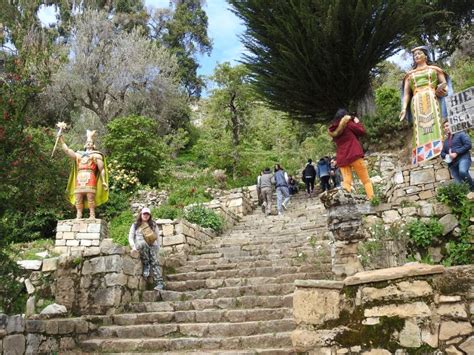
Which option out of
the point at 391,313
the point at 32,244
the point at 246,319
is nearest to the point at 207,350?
the point at 246,319

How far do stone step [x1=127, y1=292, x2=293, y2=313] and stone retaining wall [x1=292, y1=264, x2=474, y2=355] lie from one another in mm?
2800

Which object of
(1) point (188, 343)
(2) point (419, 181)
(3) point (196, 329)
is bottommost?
(1) point (188, 343)

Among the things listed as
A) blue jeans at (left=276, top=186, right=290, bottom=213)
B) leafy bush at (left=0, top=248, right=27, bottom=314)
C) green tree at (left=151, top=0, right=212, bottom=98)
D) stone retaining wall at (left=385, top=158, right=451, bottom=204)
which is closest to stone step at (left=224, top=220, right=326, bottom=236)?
blue jeans at (left=276, top=186, right=290, bottom=213)

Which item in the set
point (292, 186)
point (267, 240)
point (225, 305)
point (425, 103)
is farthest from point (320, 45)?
point (225, 305)

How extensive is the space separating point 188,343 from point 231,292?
5.31 feet

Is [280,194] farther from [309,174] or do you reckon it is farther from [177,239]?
[177,239]

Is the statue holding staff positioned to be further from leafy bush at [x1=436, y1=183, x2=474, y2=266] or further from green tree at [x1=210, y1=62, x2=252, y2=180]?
green tree at [x1=210, y1=62, x2=252, y2=180]

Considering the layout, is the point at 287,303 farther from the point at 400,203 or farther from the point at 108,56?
the point at 108,56

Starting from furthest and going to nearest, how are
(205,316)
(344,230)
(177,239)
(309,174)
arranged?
(309,174) → (177,239) → (205,316) → (344,230)

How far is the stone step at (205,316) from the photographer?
20.7 feet

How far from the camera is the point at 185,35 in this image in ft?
118

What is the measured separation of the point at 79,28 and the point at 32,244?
59.7ft

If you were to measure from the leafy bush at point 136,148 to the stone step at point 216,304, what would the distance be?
1172 cm

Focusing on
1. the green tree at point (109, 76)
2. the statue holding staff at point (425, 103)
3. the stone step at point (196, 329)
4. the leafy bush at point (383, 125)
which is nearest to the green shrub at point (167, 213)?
the stone step at point (196, 329)
